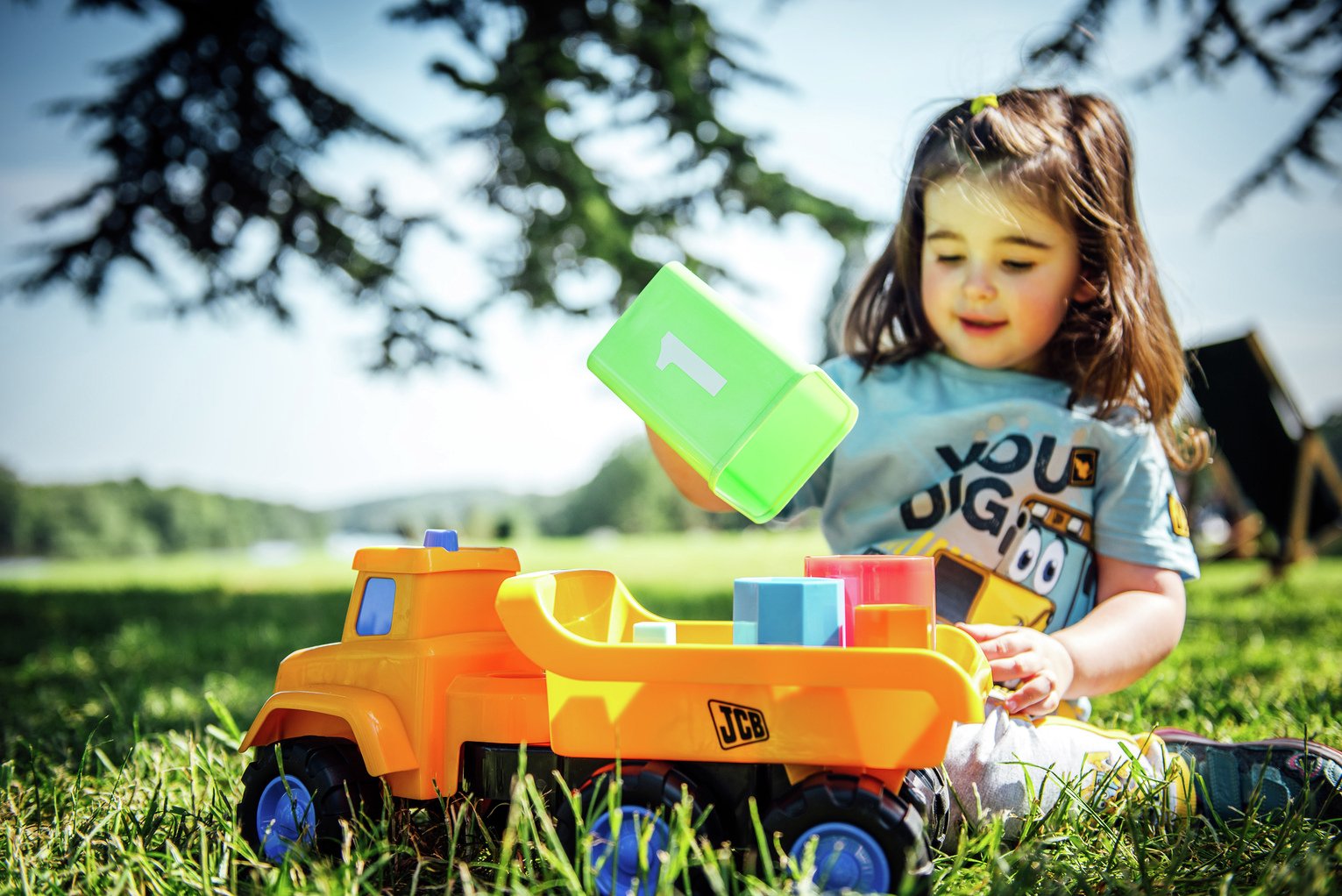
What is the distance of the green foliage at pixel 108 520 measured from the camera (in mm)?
16059

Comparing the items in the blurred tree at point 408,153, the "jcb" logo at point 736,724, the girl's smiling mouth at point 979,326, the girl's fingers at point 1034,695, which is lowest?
the girl's fingers at point 1034,695

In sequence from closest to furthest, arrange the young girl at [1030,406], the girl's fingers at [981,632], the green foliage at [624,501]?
the girl's fingers at [981,632] → the young girl at [1030,406] → the green foliage at [624,501]

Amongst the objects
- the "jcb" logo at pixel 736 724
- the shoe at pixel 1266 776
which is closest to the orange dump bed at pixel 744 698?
the "jcb" logo at pixel 736 724

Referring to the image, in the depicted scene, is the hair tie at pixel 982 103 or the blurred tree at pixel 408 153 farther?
the blurred tree at pixel 408 153

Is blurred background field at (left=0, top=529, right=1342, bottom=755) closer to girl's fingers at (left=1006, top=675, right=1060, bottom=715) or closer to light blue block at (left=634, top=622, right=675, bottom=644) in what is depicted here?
girl's fingers at (left=1006, top=675, right=1060, bottom=715)

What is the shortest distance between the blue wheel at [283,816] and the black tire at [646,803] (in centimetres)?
33

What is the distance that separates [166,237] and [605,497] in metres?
37.5

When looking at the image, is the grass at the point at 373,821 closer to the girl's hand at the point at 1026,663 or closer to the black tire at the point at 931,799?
the black tire at the point at 931,799

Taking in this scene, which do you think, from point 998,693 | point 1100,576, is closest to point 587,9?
point 1100,576

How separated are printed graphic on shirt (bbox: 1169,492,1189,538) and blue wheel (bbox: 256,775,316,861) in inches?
57.7

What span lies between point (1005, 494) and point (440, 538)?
1028mm

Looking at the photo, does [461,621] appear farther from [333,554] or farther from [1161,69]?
[333,554]

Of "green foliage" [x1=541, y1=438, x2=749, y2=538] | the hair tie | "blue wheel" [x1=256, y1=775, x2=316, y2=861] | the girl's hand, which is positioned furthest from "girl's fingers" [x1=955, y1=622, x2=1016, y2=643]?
"green foliage" [x1=541, y1=438, x2=749, y2=538]

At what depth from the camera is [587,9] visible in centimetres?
534
